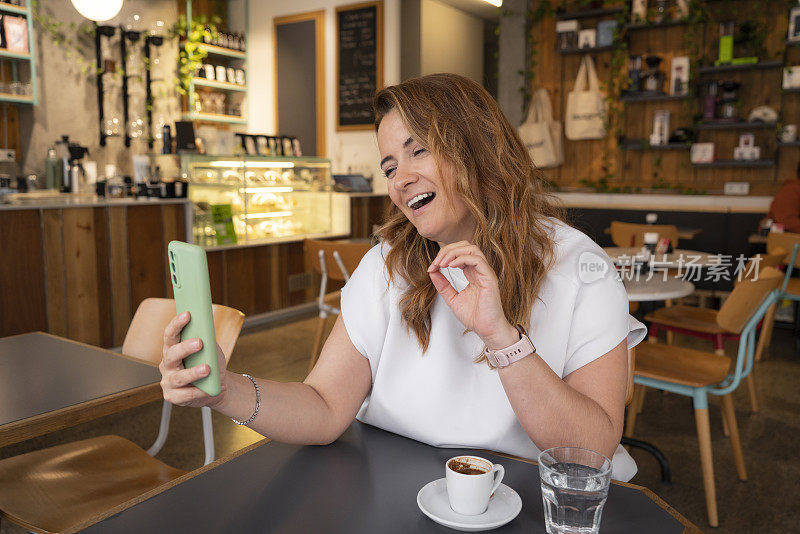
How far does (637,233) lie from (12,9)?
5.82 meters

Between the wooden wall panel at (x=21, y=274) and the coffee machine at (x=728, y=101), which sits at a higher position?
the coffee machine at (x=728, y=101)

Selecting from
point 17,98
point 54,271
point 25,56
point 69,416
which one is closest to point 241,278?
point 54,271

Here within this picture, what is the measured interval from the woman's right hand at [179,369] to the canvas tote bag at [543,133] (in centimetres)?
629

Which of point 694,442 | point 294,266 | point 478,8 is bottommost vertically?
point 694,442

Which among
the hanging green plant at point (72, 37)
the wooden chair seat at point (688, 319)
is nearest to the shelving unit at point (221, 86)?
the hanging green plant at point (72, 37)

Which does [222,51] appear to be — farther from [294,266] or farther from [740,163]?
[740,163]

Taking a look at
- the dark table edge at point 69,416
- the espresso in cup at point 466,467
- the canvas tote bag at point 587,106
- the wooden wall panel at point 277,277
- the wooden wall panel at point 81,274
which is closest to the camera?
the espresso in cup at point 466,467

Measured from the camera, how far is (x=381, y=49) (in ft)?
22.8

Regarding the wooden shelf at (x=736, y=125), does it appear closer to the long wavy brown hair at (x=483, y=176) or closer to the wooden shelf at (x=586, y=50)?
the wooden shelf at (x=586, y=50)

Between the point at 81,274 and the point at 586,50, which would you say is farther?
the point at 586,50

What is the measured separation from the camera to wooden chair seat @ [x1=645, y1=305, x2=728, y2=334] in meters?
3.25

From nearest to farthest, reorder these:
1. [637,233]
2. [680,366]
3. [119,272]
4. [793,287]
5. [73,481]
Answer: [73,481] → [680,366] → [119,272] → [793,287] → [637,233]

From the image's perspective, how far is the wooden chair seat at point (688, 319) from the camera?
3248 mm

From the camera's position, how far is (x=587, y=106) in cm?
664
